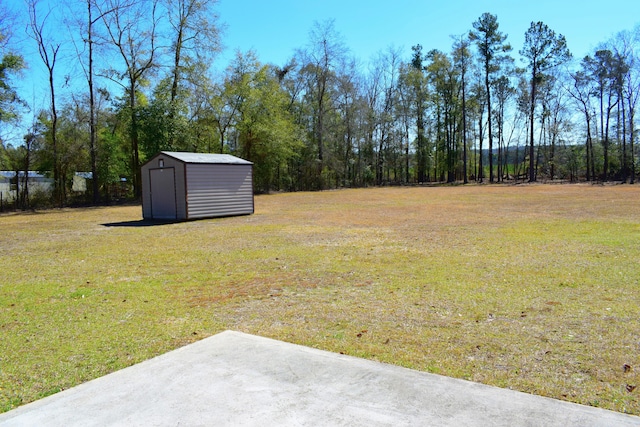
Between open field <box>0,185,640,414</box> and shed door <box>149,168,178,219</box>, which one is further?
shed door <box>149,168,178,219</box>

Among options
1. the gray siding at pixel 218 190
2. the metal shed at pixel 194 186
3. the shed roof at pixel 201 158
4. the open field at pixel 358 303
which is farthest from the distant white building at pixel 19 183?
the open field at pixel 358 303

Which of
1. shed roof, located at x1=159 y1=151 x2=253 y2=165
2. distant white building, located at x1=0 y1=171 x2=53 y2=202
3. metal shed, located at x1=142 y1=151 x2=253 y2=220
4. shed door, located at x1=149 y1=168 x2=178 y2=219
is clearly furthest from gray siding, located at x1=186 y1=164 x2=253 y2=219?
distant white building, located at x1=0 y1=171 x2=53 y2=202

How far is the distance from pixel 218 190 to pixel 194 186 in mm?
1067

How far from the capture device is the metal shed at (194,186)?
15.5m

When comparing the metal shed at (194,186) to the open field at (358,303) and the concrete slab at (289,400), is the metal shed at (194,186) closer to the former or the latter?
the open field at (358,303)

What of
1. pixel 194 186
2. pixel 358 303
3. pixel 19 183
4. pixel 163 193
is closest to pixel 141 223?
pixel 163 193

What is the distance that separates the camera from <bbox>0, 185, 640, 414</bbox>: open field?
3.25 m

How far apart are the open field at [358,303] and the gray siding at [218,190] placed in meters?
5.18

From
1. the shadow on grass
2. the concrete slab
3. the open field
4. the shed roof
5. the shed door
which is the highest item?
the shed roof

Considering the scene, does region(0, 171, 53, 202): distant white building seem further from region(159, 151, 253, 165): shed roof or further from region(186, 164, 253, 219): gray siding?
region(186, 164, 253, 219): gray siding

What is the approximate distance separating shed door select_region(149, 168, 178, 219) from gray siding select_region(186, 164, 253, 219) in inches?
31.1

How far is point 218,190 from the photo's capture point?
54.0 feet

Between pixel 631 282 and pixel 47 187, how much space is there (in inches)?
1072

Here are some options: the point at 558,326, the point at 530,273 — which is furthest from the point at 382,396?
the point at 530,273
